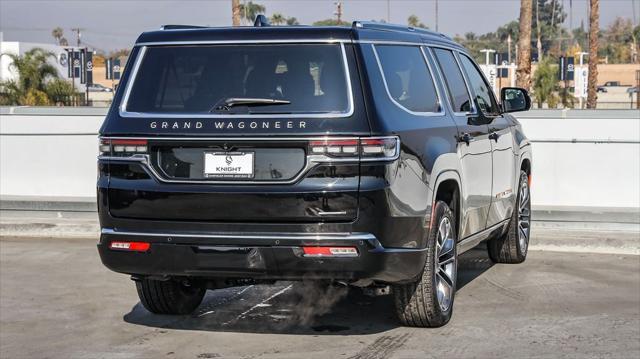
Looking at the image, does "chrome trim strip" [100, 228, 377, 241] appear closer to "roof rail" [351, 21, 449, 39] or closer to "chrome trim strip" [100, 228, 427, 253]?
"chrome trim strip" [100, 228, 427, 253]

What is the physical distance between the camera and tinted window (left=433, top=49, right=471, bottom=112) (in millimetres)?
7445

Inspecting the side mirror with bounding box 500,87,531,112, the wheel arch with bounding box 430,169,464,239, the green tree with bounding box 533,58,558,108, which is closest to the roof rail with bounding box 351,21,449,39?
the wheel arch with bounding box 430,169,464,239

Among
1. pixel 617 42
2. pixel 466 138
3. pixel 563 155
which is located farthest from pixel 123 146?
pixel 617 42

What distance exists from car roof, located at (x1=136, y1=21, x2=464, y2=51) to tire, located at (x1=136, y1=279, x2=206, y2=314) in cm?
170

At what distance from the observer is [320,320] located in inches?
283

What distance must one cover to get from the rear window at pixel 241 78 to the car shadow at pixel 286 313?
65.0 inches

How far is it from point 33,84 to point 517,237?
39.0m

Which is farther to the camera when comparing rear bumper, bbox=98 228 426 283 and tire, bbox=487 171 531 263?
tire, bbox=487 171 531 263

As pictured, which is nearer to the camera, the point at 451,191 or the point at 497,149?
the point at 451,191

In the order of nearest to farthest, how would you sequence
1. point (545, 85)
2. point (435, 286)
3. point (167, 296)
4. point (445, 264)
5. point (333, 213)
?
point (333, 213) < point (435, 286) < point (445, 264) < point (167, 296) < point (545, 85)

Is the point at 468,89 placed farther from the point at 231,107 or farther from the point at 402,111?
the point at 231,107

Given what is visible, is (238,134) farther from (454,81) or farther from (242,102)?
(454,81)

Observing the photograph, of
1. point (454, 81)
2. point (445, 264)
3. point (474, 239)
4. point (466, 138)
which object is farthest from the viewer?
point (474, 239)

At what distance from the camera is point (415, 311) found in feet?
21.9
